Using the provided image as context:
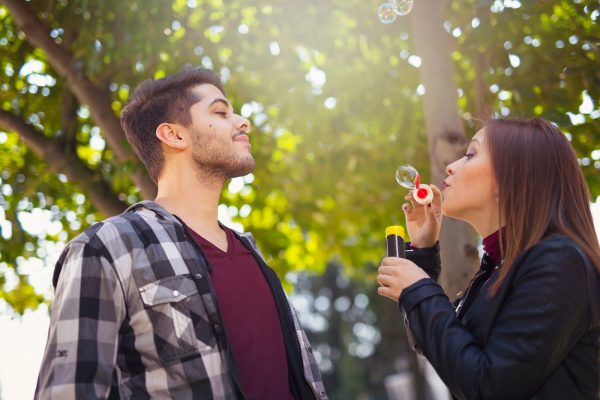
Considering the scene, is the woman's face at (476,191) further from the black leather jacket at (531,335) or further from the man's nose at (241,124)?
the man's nose at (241,124)

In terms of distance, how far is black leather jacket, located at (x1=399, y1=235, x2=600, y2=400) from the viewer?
7.37 feet

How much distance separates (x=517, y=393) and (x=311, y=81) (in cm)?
653

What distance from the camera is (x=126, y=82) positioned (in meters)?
6.97

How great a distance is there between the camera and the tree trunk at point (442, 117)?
4.84m

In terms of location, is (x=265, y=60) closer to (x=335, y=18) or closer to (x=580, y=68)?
(x=335, y=18)

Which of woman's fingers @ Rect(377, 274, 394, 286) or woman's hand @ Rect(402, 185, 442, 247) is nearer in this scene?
woman's fingers @ Rect(377, 274, 394, 286)

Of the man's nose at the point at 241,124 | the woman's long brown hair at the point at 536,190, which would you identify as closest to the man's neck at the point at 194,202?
the man's nose at the point at 241,124

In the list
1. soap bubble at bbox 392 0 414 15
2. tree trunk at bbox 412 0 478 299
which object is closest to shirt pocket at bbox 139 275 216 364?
tree trunk at bbox 412 0 478 299

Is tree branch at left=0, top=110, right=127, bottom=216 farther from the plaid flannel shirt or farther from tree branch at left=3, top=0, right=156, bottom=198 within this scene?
the plaid flannel shirt

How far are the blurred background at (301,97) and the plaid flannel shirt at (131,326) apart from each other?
2414 mm

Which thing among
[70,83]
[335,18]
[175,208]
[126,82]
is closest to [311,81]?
[335,18]

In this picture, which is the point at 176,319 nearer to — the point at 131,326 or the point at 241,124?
the point at 131,326

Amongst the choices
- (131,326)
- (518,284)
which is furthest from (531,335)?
(131,326)

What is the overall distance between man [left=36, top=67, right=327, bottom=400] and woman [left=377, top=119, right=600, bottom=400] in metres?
0.56
